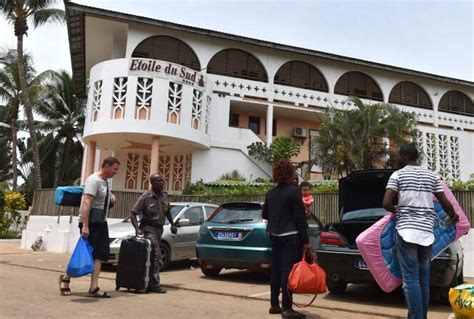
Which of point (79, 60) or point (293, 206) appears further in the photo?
point (79, 60)

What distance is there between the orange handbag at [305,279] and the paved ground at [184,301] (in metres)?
0.64

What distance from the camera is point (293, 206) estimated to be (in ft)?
17.0

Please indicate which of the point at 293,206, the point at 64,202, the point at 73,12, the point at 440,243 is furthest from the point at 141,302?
the point at 73,12

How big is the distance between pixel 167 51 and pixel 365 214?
786 inches

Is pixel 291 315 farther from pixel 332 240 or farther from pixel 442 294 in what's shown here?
pixel 442 294

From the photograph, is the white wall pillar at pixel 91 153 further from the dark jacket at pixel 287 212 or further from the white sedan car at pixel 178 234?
the dark jacket at pixel 287 212

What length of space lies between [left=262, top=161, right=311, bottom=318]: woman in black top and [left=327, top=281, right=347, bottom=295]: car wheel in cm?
210

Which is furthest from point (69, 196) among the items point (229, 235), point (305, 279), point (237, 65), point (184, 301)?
point (237, 65)

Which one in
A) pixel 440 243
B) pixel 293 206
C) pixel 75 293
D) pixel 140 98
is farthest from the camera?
pixel 140 98

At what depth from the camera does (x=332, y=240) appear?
6605mm

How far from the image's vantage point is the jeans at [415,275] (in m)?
4.14

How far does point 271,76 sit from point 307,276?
903 inches

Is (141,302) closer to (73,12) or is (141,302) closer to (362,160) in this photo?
(362,160)

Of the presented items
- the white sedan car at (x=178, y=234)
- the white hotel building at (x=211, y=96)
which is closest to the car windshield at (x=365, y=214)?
the white sedan car at (x=178, y=234)
